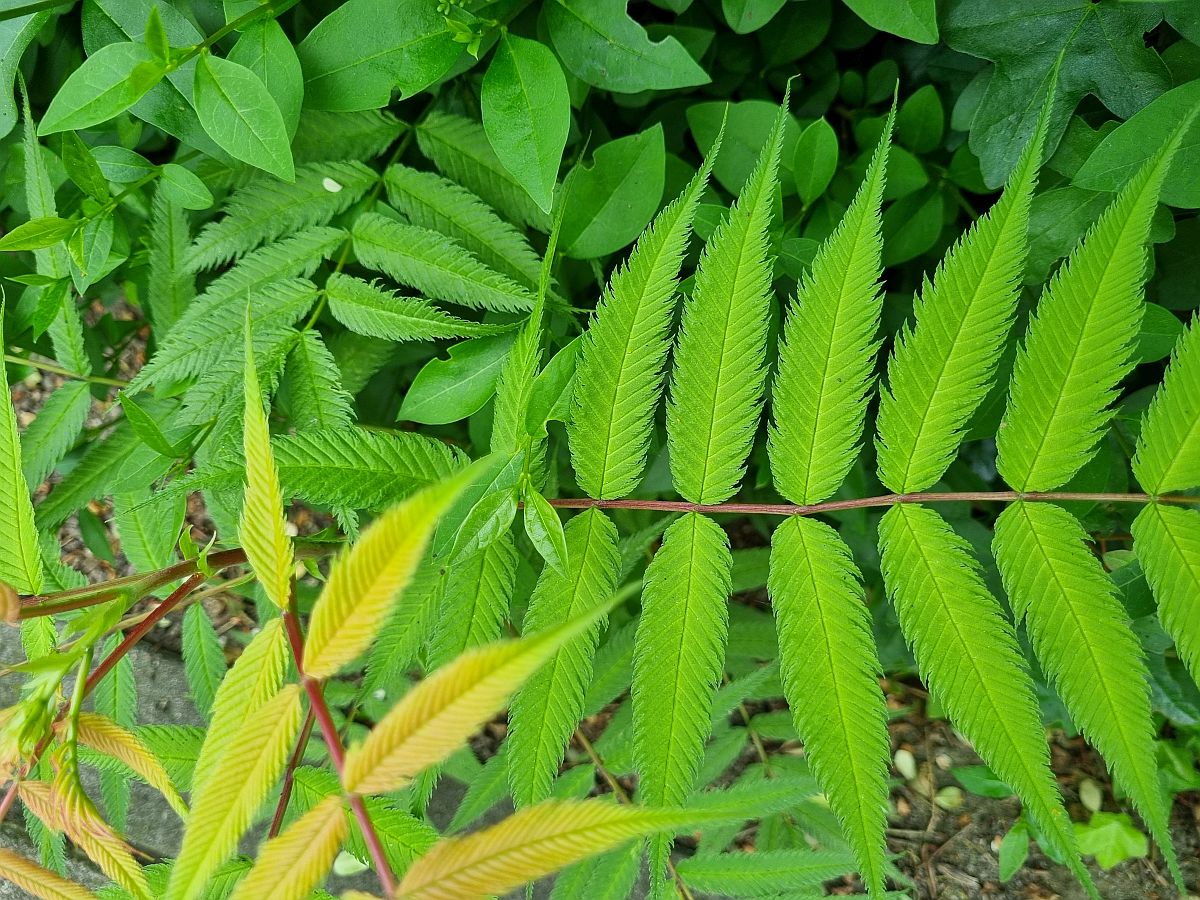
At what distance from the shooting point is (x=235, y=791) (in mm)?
770

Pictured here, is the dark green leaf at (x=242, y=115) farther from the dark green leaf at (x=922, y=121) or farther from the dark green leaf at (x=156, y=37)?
the dark green leaf at (x=922, y=121)

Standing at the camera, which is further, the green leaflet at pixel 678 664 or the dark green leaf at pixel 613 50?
the dark green leaf at pixel 613 50

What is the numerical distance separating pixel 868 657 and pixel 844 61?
4.94 ft

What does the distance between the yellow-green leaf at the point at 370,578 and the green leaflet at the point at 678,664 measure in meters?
0.43

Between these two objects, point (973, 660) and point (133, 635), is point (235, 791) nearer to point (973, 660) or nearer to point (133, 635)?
point (133, 635)

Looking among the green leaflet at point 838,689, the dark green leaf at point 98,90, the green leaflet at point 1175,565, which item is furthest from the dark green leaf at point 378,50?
the green leaflet at point 1175,565

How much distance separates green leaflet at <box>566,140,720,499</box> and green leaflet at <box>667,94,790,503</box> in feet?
0.12

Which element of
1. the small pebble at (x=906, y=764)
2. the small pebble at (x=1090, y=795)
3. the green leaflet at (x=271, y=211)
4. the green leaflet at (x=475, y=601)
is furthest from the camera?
the small pebble at (x=906, y=764)

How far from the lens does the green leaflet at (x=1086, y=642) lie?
957 millimetres

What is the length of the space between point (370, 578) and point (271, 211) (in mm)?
1049

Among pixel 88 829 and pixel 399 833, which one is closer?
pixel 88 829

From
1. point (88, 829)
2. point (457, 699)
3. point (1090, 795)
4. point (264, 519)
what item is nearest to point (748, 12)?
point (264, 519)

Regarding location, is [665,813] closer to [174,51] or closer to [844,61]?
[174,51]

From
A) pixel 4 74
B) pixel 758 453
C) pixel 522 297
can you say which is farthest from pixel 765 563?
pixel 4 74
